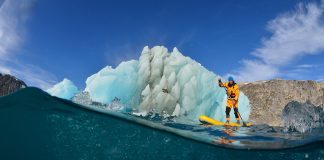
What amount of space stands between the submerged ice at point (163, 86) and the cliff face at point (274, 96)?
5949 centimetres

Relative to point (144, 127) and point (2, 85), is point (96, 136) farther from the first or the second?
point (2, 85)

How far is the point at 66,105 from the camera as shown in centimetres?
1658

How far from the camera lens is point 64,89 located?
1024 inches

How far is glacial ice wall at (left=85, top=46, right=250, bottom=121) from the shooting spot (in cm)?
2736

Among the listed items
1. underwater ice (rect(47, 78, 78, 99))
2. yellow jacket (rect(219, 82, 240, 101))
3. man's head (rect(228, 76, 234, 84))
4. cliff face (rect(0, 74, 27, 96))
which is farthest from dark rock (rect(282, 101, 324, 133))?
cliff face (rect(0, 74, 27, 96))

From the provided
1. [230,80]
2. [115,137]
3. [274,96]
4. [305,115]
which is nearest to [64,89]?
[115,137]

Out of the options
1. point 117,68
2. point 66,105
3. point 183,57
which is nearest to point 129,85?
point 117,68

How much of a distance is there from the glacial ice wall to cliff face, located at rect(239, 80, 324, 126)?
2343 inches

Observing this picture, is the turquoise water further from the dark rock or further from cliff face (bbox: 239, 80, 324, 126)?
cliff face (bbox: 239, 80, 324, 126)

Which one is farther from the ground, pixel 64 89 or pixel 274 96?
pixel 274 96

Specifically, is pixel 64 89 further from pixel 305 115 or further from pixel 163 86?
pixel 305 115

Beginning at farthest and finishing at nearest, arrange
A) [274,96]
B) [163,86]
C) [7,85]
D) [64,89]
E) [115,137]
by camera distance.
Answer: [274,96] → [163,86] → [7,85] → [64,89] → [115,137]

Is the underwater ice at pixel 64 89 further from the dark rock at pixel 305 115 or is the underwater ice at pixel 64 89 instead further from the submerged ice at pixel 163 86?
the dark rock at pixel 305 115

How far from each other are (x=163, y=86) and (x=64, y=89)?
6.69 meters
